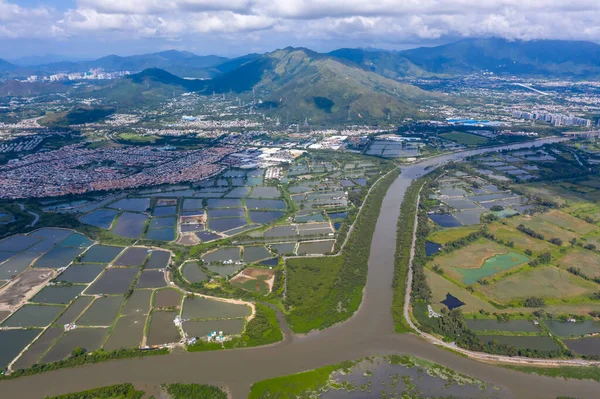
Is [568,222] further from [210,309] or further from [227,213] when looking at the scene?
[210,309]

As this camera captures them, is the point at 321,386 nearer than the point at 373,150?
Yes

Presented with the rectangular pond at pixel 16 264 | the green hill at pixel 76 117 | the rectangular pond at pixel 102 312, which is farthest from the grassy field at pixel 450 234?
the green hill at pixel 76 117

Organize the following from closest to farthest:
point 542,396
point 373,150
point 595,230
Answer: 1. point 542,396
2. point 595,230
3. point 373,150

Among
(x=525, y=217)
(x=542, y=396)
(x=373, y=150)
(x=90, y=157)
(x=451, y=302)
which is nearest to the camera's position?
(x=542, y=396)

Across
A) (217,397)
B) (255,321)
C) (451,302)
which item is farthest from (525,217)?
(217,397)

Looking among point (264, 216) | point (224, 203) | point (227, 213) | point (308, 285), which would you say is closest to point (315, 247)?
point (308, 285)

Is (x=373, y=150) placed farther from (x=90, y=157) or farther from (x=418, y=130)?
(x=90, y=157)
